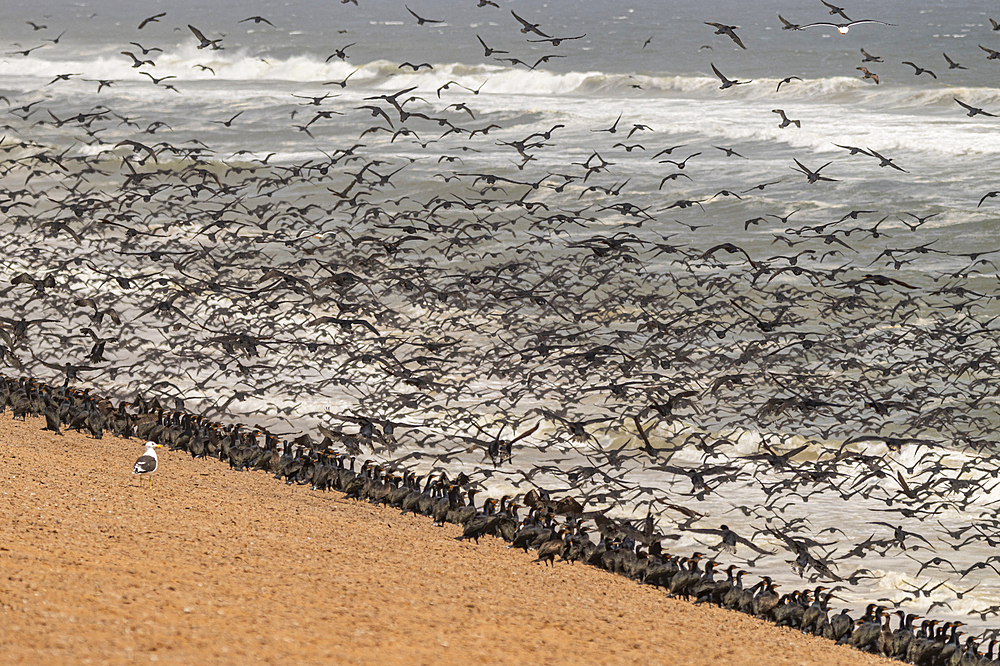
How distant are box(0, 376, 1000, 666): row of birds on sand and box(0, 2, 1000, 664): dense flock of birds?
0.08 ft

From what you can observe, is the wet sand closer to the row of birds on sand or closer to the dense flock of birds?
the row of birds on sand

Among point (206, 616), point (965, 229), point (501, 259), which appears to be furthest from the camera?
point (965, 229)

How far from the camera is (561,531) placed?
25.1 feet

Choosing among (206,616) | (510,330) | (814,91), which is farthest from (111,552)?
(814,91)

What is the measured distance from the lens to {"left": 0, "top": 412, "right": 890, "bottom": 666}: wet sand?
4609 millimetres

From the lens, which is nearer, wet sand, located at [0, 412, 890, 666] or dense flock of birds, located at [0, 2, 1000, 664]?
wet sand, located at [0, 412, 890, 666]

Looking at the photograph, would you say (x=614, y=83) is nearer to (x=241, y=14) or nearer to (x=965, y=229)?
(x=965, y=229)

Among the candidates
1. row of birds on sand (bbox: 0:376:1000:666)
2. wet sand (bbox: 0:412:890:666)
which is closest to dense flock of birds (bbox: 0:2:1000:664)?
row of birds on sand (bbox: 0:376:1000:666)

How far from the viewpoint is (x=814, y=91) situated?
42.0 m

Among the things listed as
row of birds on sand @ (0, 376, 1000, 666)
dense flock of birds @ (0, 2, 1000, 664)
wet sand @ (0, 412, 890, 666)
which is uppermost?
wet sand @ (0, 412, 890, 666)

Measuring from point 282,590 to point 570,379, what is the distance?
22.7 feet

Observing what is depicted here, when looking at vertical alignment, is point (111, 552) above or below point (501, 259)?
above

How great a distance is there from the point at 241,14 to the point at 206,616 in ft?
377

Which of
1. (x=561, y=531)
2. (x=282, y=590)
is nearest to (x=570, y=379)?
(x=561, y=531)
